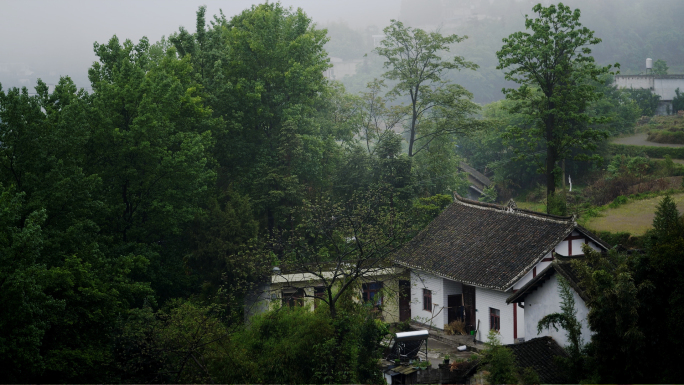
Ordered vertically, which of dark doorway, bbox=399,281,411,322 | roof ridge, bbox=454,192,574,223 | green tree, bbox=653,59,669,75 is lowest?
dark doorway, bbox=399,281,411,322

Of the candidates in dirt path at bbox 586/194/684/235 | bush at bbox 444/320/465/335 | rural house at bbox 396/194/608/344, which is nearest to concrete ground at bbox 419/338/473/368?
bush at bbox 444/320/465/335

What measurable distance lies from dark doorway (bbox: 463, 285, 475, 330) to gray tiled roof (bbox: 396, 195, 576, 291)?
117 centimetres

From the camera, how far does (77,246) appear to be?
70.5ft

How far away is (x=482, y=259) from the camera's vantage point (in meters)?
26.2

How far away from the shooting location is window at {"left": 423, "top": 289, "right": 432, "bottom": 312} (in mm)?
28156

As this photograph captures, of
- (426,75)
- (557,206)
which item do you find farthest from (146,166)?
(426,75)

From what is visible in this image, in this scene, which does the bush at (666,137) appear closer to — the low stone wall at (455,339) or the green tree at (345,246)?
the green tree at (345,246)

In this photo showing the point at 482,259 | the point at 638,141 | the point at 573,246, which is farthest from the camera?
the point at 638,141

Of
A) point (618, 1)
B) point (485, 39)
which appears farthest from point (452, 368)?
point (618, 1)

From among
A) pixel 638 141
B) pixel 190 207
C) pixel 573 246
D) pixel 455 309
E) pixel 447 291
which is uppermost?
pixel 638 141

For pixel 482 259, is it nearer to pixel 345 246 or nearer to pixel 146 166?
pixel 345 246

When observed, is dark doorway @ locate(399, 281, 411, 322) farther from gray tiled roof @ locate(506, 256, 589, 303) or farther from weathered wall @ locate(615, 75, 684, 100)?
weathered wall @ locate(615, 75, 684, 100)

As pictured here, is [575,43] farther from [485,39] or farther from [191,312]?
[485,39]

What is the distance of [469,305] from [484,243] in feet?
8.62
